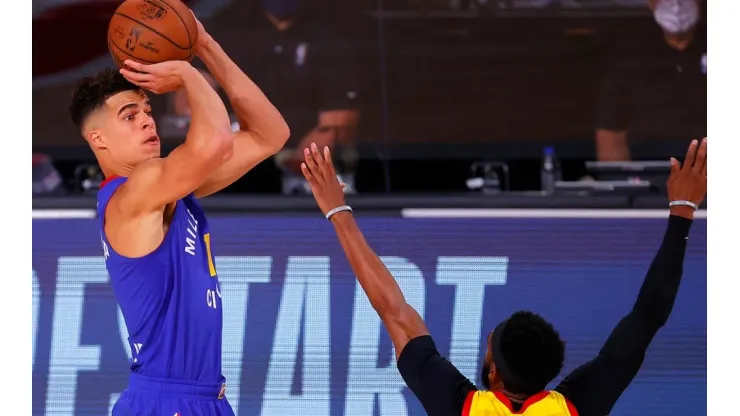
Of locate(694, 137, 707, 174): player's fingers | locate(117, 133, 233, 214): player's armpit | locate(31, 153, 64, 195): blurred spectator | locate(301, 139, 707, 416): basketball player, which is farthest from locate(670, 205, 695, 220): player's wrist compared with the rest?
locate(31, 153, 64, 195): blurred spectator

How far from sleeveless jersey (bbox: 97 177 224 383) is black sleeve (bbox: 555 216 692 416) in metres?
1.10

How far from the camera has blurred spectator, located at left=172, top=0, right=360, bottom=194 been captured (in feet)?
17.9

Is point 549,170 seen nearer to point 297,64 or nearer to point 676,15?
point 676,15

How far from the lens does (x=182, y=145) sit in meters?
3.13

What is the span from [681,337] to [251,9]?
2.57 m

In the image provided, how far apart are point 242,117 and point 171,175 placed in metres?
0.60

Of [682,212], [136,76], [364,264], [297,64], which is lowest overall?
[364,264]

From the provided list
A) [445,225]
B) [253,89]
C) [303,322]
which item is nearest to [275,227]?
[303,322]

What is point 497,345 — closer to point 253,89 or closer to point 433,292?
point 253,89

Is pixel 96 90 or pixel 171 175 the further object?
pixel 96 90

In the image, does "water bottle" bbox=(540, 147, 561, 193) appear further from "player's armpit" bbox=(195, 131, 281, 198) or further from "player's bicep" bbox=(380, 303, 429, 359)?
"player's bicep" bbox=(380, 303, 429, 359)

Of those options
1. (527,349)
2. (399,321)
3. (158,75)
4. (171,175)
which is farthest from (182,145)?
(527,349)

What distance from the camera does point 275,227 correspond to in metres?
4.50
